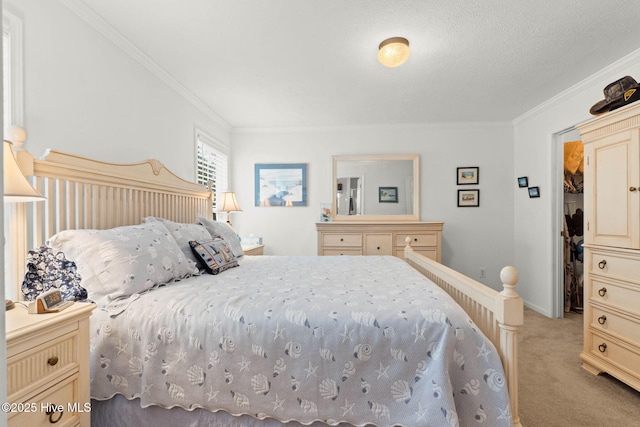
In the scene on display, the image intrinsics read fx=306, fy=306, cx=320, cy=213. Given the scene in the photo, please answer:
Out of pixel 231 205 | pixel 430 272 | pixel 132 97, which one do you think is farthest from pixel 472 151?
pixel 132 97

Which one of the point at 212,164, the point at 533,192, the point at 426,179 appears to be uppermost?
the point at 212,164

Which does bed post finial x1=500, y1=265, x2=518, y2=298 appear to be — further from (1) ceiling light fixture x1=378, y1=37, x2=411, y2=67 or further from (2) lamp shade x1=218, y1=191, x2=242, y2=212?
(2) lamp shade x1=218, y1=191, x2=242, y2=212

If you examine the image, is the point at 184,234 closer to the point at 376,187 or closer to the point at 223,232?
the point at 223,232

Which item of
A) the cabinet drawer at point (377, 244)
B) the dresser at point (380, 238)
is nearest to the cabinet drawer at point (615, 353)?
the dresser at point (380, 238)

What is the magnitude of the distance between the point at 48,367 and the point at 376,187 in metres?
3.95

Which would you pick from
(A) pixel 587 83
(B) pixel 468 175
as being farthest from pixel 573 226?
(A) pixel 587 83

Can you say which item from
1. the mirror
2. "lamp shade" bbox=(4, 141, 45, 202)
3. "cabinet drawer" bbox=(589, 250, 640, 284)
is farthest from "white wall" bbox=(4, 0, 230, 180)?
"cabinet drawer" bbox=(589, 250, 640, 284)

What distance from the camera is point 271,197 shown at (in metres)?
4.58

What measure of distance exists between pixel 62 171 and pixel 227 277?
113 centimetres

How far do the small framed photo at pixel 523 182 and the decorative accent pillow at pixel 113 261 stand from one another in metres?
4.30

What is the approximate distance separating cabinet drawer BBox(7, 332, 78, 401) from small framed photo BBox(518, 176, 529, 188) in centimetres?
472

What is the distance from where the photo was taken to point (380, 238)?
4.02 metres

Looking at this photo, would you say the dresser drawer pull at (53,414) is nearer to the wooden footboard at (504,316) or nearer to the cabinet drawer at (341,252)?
the wooden footboard at (504,316)

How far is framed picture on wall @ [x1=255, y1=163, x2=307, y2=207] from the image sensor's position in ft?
14.9
